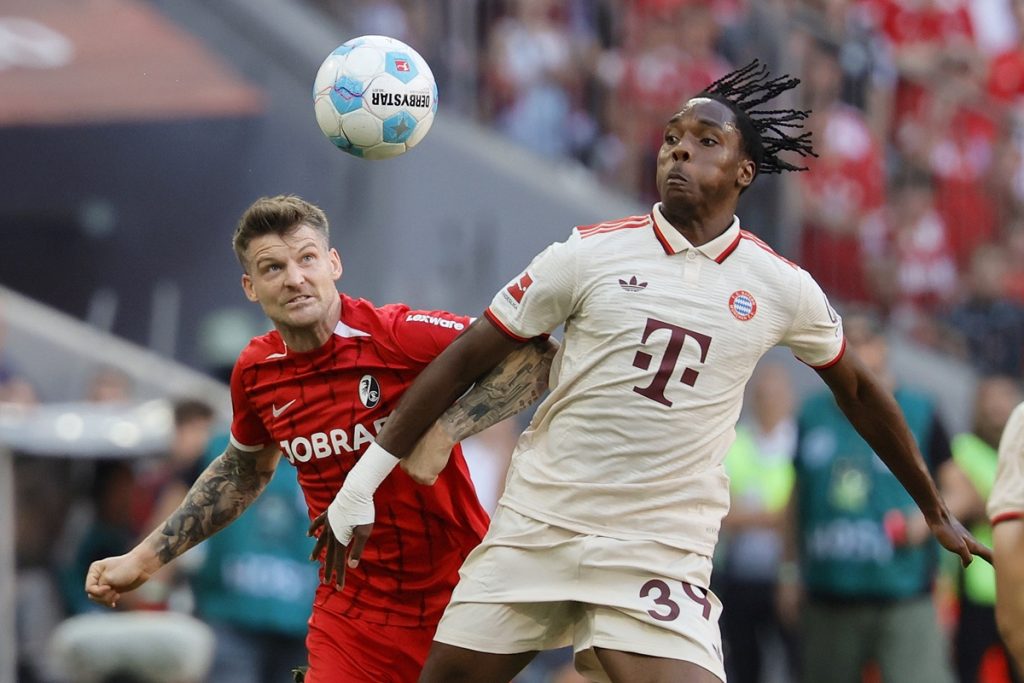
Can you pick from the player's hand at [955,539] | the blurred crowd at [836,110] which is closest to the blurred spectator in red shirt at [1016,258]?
the blurred crowd at [836,110]

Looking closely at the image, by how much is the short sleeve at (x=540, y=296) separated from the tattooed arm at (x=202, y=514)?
1193mm

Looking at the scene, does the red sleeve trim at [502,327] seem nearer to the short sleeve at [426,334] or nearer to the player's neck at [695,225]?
the short sleeve at [426,334]

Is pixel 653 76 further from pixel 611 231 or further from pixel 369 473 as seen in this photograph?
pixel 369 473

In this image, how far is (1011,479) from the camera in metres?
4.38

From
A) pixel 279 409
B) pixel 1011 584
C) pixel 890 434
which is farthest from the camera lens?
pixel 279 409

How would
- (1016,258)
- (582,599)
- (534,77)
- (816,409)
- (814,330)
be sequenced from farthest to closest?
(1016,258) < (534,77) < (816,409) < (814,330) < (582,599)

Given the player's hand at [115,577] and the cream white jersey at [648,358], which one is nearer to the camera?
the cream white jersey at [648,358]

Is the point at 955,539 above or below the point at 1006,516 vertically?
below

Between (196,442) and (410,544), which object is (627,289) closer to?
(410,544)

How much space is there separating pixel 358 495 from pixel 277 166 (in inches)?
276

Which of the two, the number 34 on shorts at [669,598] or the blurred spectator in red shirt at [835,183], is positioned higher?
the blurred spectator in red shirt at [835,183]

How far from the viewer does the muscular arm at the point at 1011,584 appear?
168 inches

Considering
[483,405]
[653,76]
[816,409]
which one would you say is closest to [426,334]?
[483,405]

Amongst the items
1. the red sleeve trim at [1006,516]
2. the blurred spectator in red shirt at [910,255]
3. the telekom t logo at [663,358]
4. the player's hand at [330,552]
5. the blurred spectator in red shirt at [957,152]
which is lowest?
the player's hand at [330,552]
